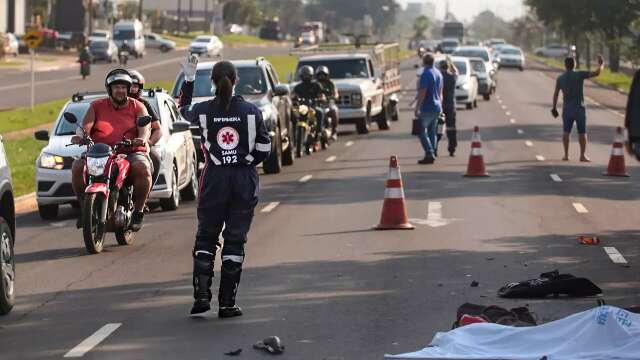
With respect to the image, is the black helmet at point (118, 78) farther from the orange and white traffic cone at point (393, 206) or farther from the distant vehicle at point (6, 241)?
the orange and white traffic cone at point (393, 206)

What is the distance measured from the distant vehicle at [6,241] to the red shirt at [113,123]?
10.5 ft

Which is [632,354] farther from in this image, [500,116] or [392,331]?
[500,116]

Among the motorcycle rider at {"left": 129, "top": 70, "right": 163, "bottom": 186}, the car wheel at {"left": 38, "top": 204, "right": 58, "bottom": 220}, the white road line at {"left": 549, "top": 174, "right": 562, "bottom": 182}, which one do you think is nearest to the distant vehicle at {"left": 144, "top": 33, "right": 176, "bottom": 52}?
the white road line at {"left": 549, "top": 174, "right": 562, "bottom": 182}

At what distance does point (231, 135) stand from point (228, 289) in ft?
3.78

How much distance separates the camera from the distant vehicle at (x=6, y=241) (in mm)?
11312

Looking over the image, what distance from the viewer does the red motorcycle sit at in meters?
14.6

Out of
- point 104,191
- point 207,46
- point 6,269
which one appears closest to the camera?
point 6,269

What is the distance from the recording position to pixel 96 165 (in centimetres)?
1471

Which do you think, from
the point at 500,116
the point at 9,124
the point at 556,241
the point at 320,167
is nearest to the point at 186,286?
the point at 556,241

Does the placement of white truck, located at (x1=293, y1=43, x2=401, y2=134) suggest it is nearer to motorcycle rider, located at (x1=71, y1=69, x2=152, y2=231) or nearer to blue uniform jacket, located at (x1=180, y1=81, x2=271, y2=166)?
motorcycle rider, located at (x1=71, y1=69, x2=152, y2=231)

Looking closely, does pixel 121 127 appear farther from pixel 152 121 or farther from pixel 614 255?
pixel 614 255

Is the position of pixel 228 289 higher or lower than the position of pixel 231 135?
lower

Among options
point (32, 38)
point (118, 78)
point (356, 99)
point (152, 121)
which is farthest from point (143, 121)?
point (32, 38)

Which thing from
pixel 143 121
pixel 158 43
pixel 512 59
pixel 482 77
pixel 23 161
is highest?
pixel 143 121
